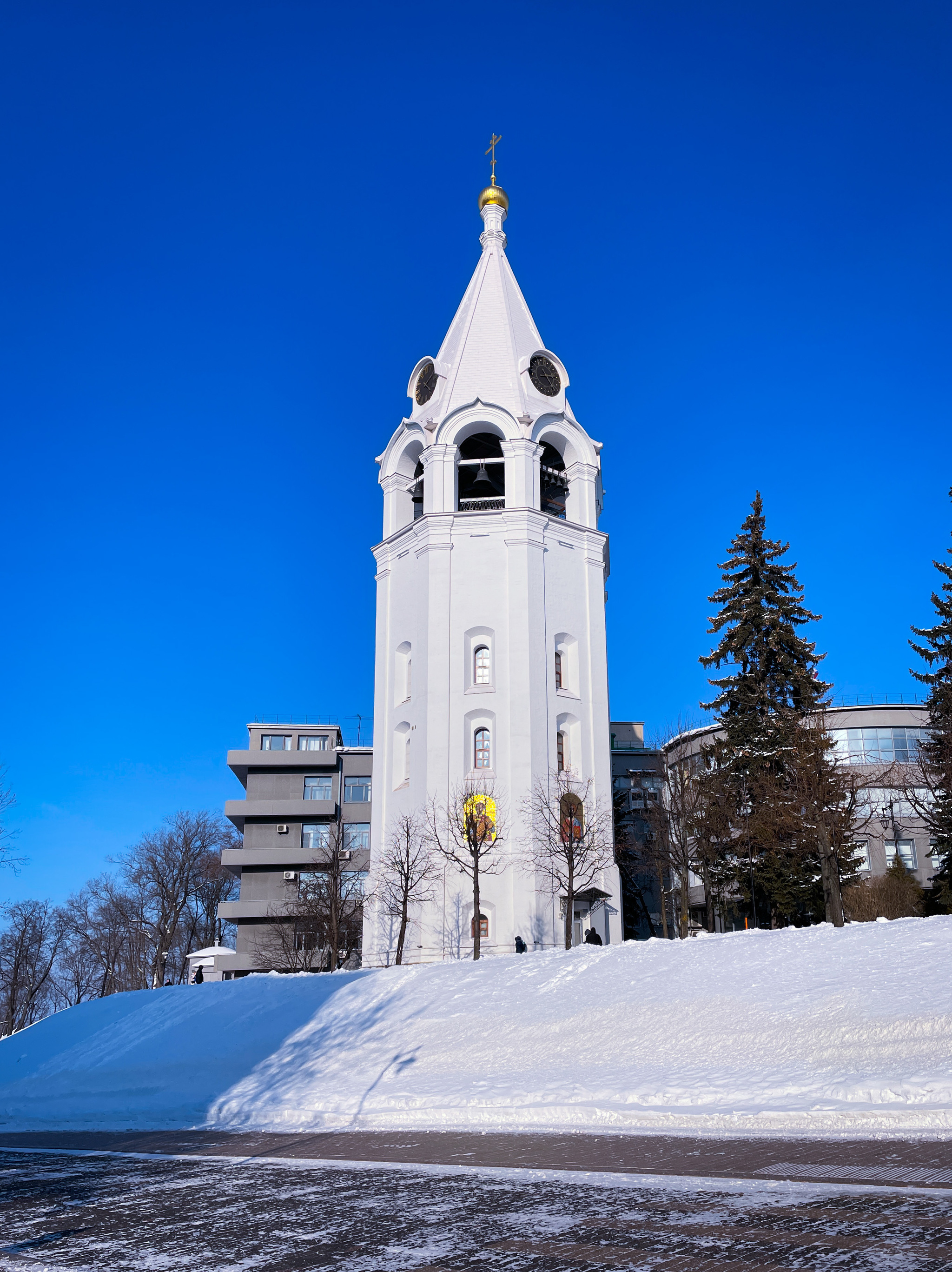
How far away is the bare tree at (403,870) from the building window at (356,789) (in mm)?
21428

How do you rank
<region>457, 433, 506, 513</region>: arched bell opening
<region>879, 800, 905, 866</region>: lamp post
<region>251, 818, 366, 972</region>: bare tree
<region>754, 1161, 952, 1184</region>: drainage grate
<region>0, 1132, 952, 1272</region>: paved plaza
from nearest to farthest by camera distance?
<region>0, 1132, 952, 1272</region>: paved plaza, <region>754, 1161, 952, 1184</region>: drainage grate, <region>879, 800, 905, 866</region>: lamp post, <region>457, 433, 506, 513</region>: arched bell opening, <region>251, 818, 366, 972</region>: bare tree

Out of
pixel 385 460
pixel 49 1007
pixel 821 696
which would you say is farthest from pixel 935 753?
pixel 49 1007

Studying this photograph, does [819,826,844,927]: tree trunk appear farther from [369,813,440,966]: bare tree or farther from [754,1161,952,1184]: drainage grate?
[754,1161,952,1184]: drainage grate

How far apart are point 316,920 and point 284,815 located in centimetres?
1233

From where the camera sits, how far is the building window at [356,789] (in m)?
60.4

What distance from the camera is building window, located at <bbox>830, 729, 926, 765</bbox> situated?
45.8 m

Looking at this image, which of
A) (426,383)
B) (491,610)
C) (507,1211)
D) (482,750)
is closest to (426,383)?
(426,383)

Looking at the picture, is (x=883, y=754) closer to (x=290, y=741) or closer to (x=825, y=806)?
(x=825, y=806)

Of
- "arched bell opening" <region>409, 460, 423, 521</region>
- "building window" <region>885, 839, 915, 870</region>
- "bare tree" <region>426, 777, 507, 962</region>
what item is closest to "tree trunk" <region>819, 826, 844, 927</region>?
"bare tree" <region>426, 777, 507, 962</region>

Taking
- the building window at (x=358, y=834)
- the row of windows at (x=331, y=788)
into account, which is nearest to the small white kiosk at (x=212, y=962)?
the building window at (x=358, y=834)

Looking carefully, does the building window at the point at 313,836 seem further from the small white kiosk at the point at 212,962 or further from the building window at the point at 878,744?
the building window at the point at 878,744

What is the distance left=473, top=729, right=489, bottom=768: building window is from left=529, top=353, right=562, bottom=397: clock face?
1469cm

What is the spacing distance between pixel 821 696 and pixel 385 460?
20.3m

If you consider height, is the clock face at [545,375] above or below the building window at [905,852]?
above
